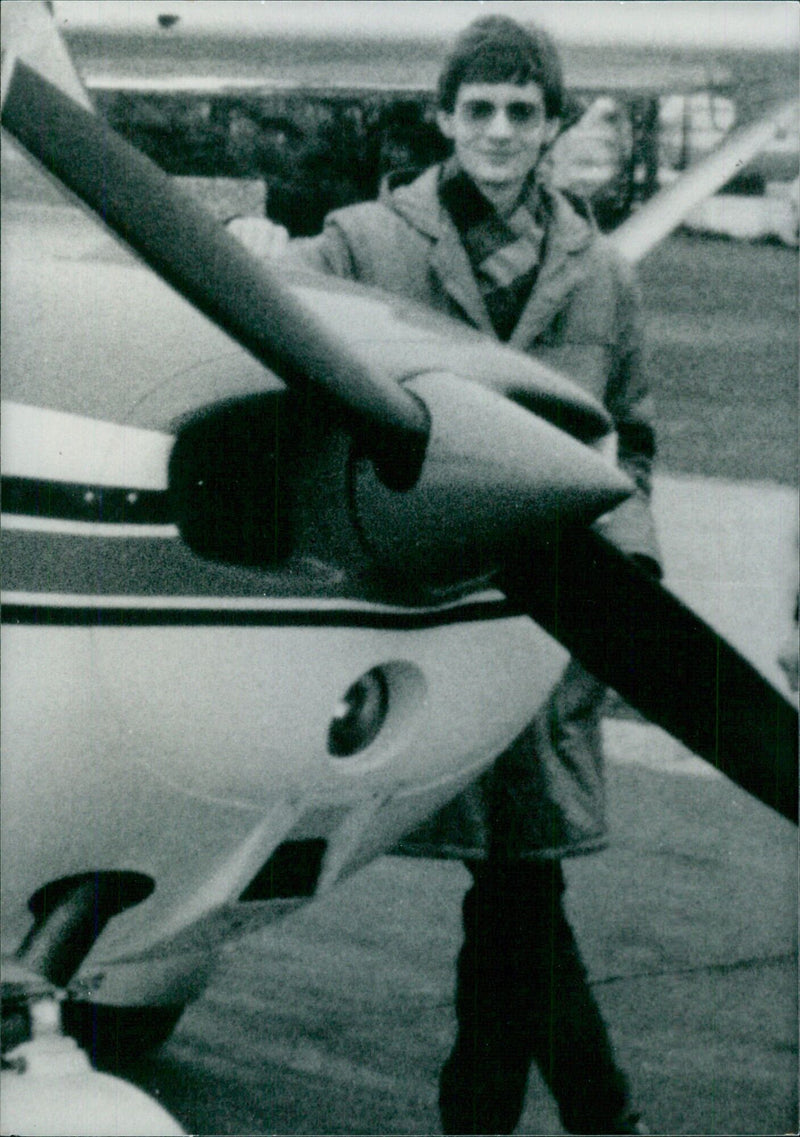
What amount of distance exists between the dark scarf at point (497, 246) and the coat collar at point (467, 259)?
0.02m

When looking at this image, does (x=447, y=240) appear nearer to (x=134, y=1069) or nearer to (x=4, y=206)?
(x=4, y=206)

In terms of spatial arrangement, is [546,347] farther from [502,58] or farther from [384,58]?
[384,58]

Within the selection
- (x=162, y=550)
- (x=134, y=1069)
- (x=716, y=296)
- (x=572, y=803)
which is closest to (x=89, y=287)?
(x=162, y=550)

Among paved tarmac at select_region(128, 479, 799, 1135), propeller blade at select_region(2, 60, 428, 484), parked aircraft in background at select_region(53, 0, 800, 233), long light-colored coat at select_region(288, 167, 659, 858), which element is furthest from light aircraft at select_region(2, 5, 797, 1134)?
parked aircraft in background at select_region(53, 0, 800, 233)

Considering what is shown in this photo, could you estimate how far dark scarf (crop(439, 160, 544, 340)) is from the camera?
275 centimetres

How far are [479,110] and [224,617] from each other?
104 cm

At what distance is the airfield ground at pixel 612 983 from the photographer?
3.19 meters

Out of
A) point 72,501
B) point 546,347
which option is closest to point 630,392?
point 546,347

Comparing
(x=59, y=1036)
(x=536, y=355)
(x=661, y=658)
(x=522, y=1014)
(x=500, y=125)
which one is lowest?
(x=522, y=1014)

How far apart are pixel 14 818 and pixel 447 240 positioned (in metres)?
1.12

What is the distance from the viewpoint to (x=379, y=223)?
9.10ft

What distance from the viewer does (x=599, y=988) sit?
381cm

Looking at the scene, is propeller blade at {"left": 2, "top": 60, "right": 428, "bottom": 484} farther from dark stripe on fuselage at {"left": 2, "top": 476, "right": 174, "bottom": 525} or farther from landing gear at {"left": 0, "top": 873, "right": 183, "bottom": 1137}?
landing gear at {"left": 0, "top": 873, "right": 183, "bottom": 1137}

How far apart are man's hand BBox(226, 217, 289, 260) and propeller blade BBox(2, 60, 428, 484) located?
87cm
